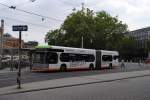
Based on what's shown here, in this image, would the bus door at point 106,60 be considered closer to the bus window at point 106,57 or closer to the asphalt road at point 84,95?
the bus window at point 106,57

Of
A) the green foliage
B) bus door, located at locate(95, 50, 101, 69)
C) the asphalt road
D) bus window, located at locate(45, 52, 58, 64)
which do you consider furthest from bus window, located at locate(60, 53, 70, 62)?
the green foliage

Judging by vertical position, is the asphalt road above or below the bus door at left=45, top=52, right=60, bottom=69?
below

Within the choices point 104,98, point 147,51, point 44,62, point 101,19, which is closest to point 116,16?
point 101,19

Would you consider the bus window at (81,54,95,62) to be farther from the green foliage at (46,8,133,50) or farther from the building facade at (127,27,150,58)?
the building facade at (127,27,150,58)

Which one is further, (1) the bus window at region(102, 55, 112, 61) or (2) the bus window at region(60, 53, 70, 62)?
(1) the bus window at region(102, 55, 112, 61)

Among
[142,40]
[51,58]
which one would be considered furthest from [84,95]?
[142,40]

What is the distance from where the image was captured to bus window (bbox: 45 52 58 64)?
40969mm

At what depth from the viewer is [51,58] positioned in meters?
41.4

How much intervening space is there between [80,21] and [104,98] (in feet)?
227

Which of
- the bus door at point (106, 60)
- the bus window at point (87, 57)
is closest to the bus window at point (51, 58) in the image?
the bus window at point (87, 57)

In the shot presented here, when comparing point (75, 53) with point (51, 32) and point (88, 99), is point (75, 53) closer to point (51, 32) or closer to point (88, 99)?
point (88, 99)

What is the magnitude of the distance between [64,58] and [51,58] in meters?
2.44

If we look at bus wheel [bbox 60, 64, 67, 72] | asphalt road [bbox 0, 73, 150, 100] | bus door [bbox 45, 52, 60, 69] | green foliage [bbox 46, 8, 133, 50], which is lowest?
asphalt road [bbox 0, 73, 150, 100]

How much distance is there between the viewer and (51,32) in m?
103
